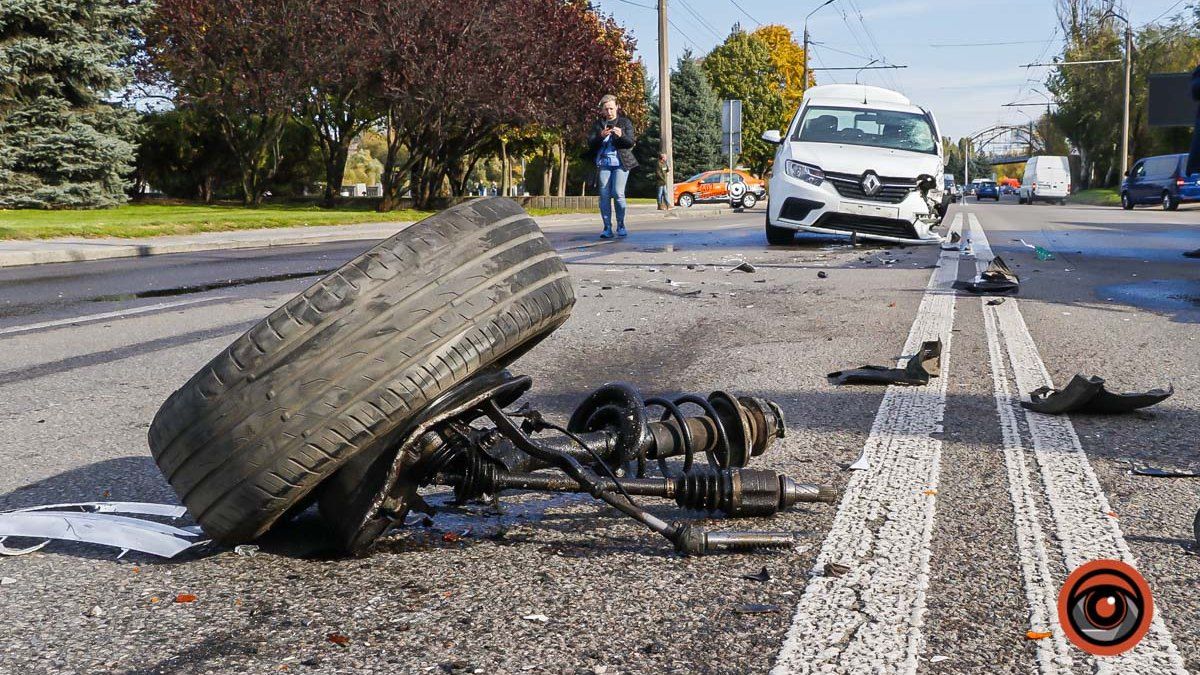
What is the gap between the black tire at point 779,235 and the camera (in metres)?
13.9

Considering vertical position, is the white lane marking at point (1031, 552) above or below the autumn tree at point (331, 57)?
below

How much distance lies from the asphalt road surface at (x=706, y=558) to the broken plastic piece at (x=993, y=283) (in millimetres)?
2345

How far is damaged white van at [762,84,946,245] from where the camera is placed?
42.4 feet

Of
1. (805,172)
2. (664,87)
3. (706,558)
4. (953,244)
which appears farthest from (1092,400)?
(664,87)

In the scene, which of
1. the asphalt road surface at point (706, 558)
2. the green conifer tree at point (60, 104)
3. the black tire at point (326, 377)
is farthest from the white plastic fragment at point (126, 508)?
the green conifer tree at point (60, 104)

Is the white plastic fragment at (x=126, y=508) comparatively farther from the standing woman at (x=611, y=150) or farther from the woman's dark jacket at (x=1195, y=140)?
the standing woman at (x=611, y=150)

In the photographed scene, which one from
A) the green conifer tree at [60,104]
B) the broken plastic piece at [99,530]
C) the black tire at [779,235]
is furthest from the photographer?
the green conifer tree at [60,104]

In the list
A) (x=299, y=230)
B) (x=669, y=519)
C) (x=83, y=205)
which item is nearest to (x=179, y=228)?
(x=299, y=230)

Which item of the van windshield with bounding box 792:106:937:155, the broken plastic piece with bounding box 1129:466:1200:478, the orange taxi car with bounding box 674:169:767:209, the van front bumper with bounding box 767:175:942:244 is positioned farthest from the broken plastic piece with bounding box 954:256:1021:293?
the orange taxi car with bounding box 674:169:767:209

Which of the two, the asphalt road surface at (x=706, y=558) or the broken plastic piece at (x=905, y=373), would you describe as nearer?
the asphalt road surface at (x=706, y=558)

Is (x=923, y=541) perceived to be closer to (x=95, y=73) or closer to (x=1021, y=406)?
(x=1021, y=406)

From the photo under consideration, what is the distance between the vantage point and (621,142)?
15297mm

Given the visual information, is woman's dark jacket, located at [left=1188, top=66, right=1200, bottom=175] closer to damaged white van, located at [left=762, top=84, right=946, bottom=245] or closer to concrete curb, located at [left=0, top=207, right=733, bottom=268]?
damaged white van, located at [left=762, top=84, right=946, bottom=245]

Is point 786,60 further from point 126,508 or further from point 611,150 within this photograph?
point 126,508
